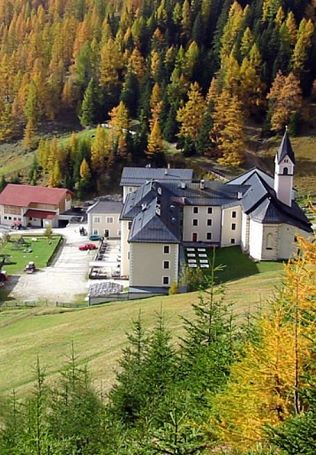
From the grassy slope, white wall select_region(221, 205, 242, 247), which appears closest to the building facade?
white wall select_region(221, 205, 242, 247)

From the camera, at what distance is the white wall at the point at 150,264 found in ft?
150

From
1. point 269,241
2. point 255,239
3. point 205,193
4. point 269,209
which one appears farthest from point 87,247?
point 269,209

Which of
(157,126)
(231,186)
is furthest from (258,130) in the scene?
(231,186)

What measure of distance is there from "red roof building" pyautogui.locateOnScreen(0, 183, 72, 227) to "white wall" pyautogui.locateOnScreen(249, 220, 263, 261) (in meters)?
28.2

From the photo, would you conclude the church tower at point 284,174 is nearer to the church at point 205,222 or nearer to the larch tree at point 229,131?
the church at point 205,222

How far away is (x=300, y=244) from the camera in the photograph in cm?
1370

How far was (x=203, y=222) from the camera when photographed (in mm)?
57344

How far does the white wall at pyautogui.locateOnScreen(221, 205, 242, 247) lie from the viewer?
56000mm

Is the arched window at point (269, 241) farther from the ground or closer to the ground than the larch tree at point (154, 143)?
closer to the ground

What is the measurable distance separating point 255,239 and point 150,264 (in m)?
10.4

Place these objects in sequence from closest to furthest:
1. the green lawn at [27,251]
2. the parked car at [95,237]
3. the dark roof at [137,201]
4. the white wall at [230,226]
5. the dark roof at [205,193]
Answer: the dark roof at [137,201], the green lawn at [27,251], the white wall at [230,226], the dark roof at [205,193], the parked car at [95,237]

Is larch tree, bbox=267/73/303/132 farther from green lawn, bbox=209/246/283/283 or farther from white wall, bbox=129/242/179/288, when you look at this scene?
white wall, bbox=129/242/179/288

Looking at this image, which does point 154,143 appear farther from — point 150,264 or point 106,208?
point 150,264

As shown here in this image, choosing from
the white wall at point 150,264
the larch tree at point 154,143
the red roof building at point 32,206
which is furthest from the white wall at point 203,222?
the larch tree at point 154,143
